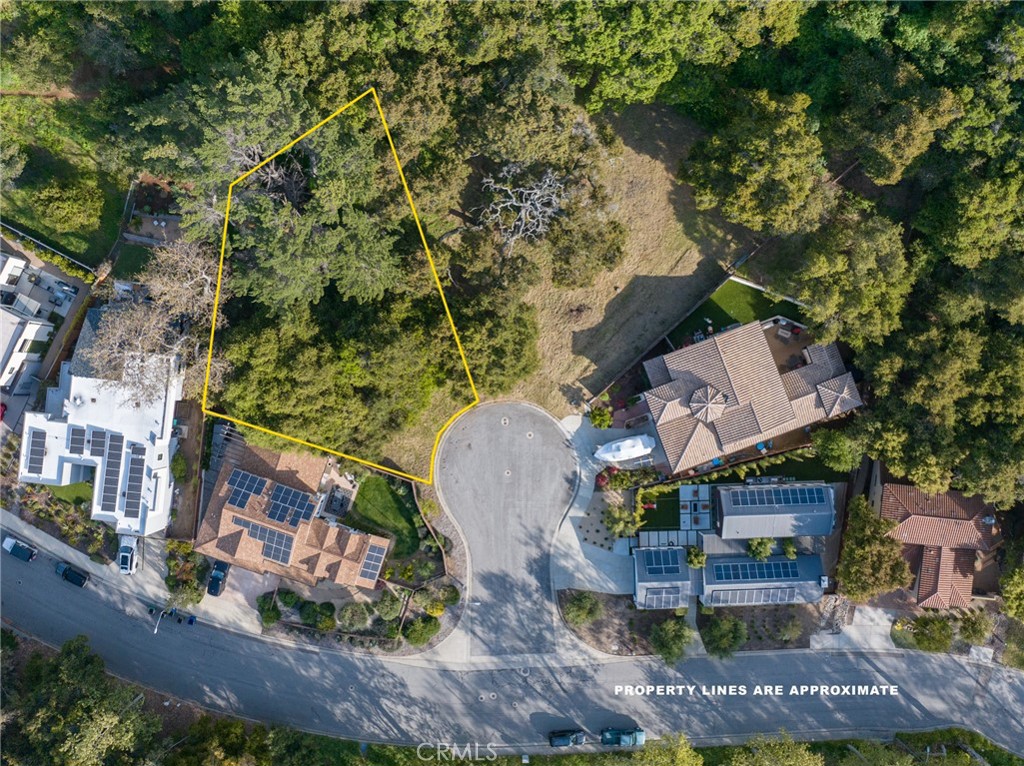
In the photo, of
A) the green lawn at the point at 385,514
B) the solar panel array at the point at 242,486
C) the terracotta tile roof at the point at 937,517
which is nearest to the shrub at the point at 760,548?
the terracotta tile roof at the point at 937,517

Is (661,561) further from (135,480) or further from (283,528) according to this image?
(135,480)

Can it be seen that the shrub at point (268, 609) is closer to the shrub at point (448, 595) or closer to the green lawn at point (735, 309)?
the shrub at point (448, 595)

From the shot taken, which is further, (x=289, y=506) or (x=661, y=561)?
(x=661, y=561)

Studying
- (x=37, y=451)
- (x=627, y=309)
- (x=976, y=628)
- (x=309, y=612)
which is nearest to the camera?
(x=976, y=628)

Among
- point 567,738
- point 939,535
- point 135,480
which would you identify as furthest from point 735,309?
point 135,480

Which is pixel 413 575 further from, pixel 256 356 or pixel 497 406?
pixel 256 356

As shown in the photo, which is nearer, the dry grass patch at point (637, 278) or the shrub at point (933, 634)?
the shrub at point (933, 634)

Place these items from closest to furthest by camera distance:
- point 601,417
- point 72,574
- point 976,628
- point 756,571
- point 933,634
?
point 976,628
point 933,634
point 756,571
point 601,417
point 72,574

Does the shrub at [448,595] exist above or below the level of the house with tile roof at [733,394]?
below
